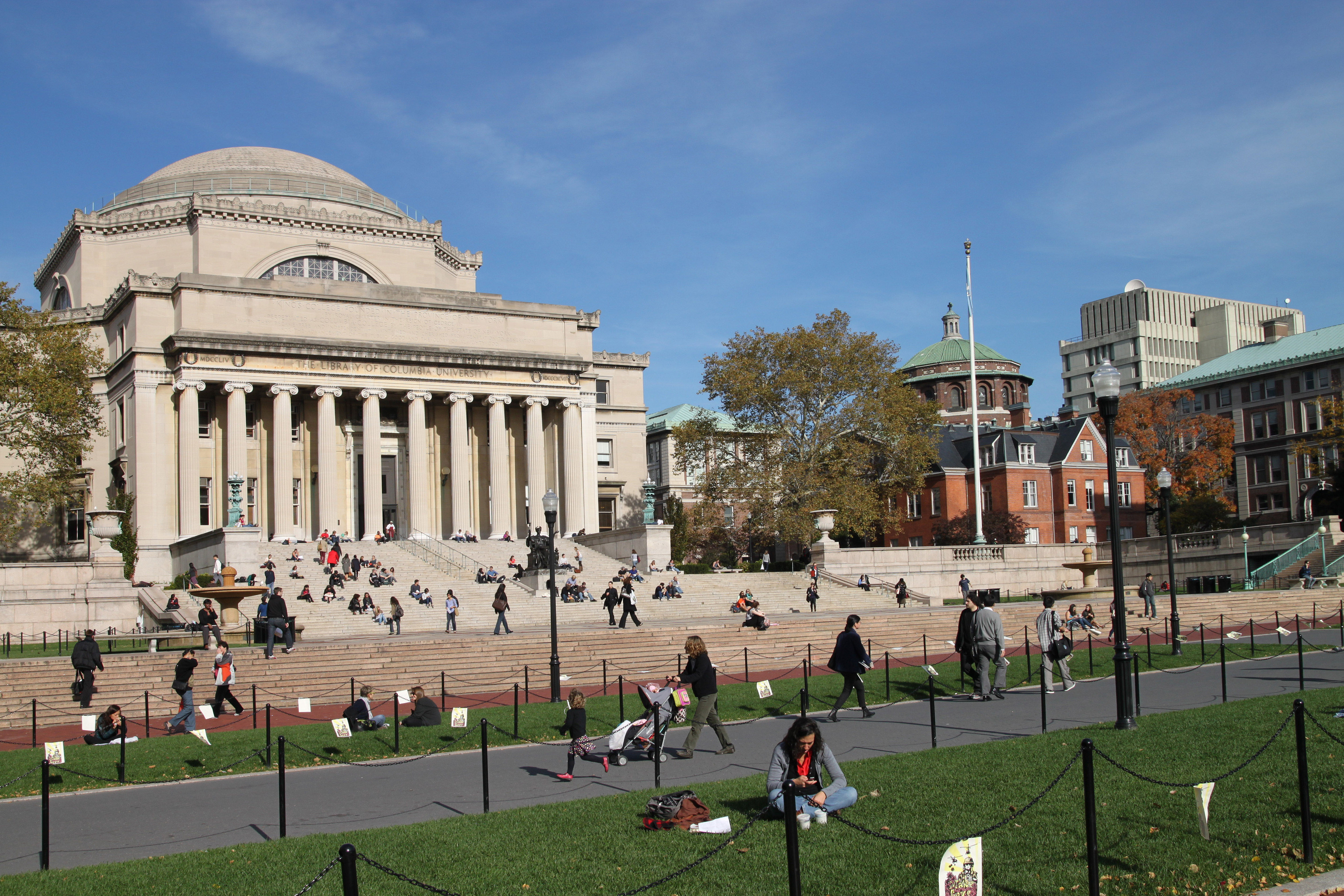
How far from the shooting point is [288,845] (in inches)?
466

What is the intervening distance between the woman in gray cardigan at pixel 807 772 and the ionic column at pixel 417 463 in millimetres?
53257

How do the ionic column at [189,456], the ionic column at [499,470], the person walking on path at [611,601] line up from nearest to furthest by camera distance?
the person walking on path at [611,601]
the ionic column at [189,456]
the ionic column at [499,470]

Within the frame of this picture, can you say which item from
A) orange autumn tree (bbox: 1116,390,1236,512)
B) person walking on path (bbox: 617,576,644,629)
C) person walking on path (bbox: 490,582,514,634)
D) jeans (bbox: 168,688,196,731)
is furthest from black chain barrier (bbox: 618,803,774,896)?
orange autumn tree (bbox: 1116,390,1236,512)

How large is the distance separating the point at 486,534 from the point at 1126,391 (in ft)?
290

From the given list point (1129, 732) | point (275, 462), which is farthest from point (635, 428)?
point (1129, 732)

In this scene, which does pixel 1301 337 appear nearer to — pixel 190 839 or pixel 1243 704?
pixel 1243 704

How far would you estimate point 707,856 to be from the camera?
8.57m

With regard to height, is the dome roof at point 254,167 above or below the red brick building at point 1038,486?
above

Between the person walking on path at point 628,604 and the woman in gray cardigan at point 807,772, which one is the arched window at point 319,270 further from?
the woman in gray cardigan at point 807,772

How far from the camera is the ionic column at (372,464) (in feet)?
203

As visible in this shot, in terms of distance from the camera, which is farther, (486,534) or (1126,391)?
(1126,391)

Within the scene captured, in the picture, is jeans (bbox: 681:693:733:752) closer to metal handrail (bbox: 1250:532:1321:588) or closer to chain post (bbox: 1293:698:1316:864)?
chain post (bbox: 1293:698:1316:864)

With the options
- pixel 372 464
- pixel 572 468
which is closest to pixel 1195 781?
pixel 372 464

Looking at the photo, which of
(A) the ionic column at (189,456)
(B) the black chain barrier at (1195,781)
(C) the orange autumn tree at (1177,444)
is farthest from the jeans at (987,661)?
(C) the orange autumn tree at (1177,444)
